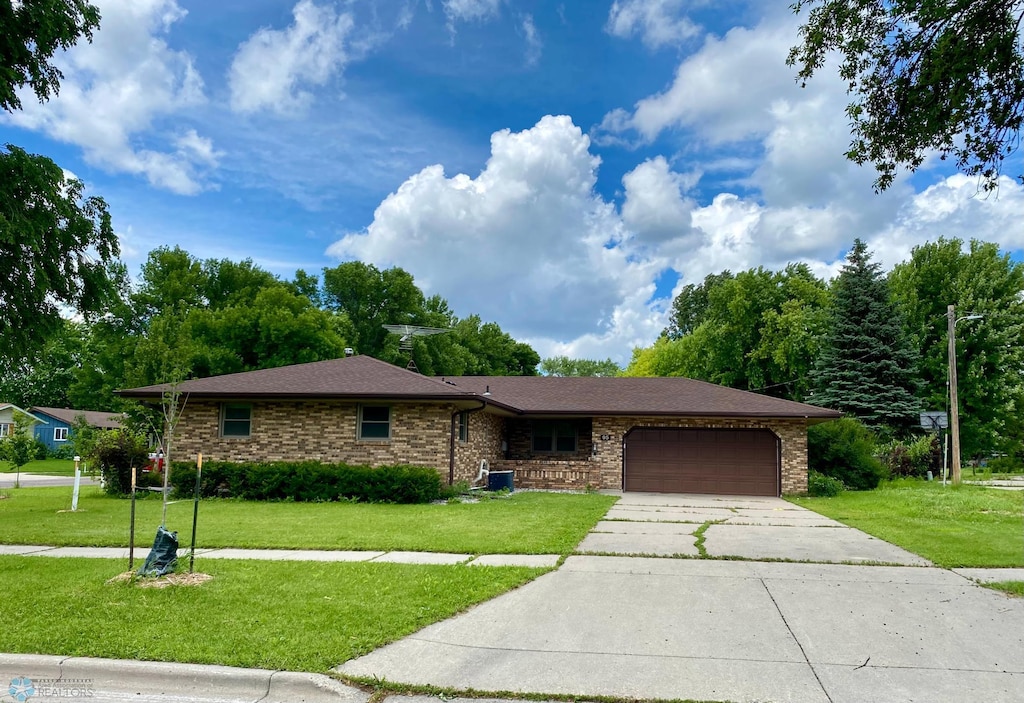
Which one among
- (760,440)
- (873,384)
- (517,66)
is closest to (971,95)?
(517,66)

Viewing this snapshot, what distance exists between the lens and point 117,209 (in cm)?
1576

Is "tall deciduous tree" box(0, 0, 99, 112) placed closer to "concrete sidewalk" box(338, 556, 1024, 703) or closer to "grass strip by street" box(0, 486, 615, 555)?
"grass strip by street" box(0, 486, 615, 555)

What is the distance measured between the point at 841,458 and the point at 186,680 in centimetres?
2191

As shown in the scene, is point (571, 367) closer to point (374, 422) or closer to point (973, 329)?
point (973, 329)

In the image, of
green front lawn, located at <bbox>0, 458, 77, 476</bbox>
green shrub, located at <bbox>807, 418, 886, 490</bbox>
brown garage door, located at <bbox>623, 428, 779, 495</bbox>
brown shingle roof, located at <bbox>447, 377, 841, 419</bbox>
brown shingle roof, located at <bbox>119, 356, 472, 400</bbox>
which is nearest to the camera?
brown shingle roof, located at <bbox>119, 356, 472, 400</bbox>

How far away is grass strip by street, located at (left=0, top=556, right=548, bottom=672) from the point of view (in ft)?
16.5

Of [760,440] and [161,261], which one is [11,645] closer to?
[760,440]

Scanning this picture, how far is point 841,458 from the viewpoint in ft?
73.3

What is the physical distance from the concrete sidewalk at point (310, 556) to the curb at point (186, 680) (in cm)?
358

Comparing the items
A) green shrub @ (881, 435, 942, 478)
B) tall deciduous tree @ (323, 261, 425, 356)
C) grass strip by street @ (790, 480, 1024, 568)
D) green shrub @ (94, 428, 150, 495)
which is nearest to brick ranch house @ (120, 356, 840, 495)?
green shrub @ (94, 428, 150, 495)

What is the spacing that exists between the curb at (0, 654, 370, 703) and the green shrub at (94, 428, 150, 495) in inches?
561

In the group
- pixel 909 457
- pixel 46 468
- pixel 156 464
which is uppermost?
pixel 909 457

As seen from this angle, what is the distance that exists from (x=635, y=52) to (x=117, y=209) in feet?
39.3

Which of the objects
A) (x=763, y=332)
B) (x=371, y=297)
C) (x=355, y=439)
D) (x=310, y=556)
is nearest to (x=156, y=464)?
(x=355, y=439)
